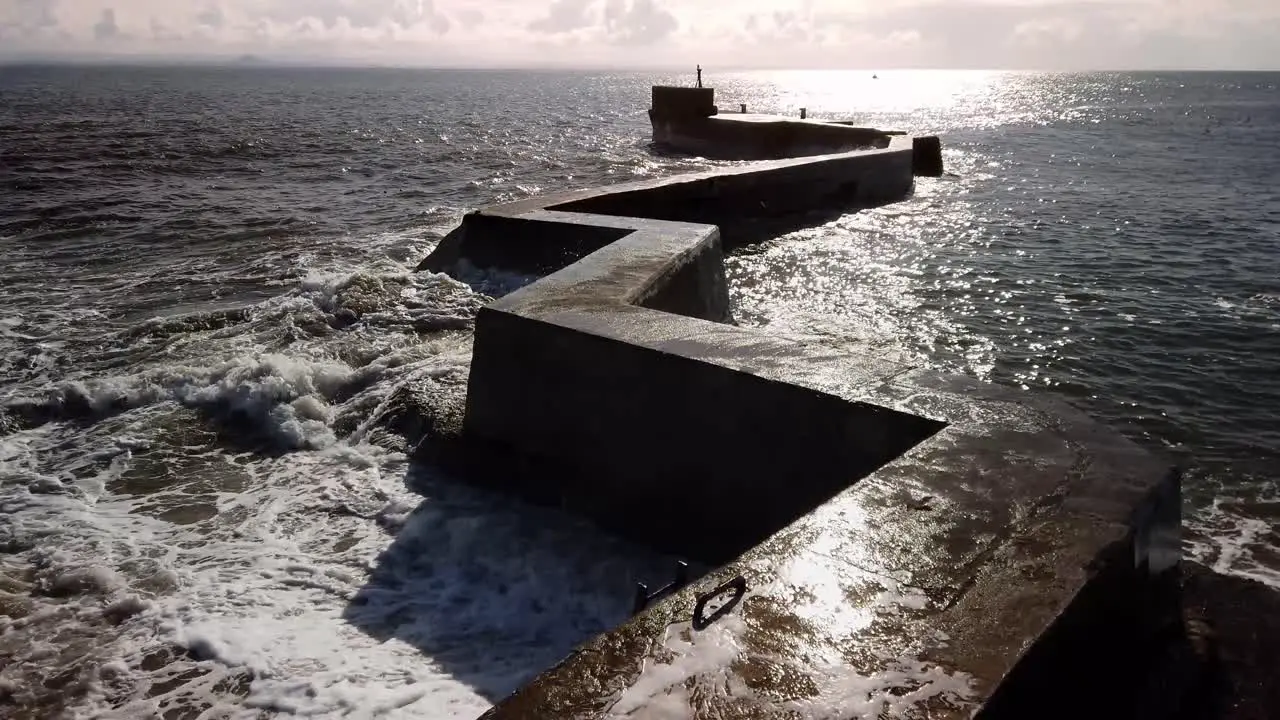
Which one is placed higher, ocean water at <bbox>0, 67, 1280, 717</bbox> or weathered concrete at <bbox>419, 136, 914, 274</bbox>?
weathered concrete at <bbox>419, 136, 914, 274</bbox>

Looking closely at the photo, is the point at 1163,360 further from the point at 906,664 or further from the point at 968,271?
the point at 906,664

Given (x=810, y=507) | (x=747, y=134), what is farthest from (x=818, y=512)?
(x=747, y=134)

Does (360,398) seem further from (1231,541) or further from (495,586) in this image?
(1231,541)

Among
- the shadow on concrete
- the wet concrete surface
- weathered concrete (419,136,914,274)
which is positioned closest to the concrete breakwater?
the wet concrete surface

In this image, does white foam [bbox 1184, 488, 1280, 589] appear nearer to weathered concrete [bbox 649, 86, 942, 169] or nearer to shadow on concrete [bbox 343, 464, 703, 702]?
shadow on concrete [bbox 343, 464, 703, 702]

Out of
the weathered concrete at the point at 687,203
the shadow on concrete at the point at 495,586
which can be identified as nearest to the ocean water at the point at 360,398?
the shadow on concrete at the point at 495,586

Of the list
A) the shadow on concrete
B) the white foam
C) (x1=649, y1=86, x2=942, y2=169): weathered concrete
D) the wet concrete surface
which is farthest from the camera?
(x1=649, y1=86, x2=942, y2=169): weathered concrete
